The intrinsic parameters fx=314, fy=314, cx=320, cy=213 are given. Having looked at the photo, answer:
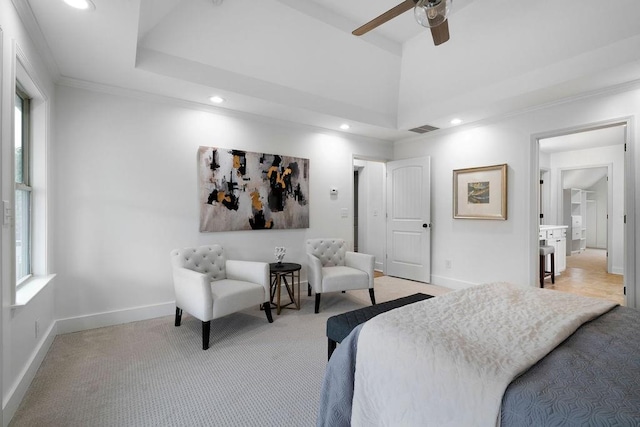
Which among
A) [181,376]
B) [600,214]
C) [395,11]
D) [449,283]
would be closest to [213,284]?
[181,376]

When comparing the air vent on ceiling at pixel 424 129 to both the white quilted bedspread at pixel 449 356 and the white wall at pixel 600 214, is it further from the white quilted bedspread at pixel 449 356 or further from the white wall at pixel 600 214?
the white wall at pixel 600 214

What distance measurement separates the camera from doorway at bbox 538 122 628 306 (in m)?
5.22

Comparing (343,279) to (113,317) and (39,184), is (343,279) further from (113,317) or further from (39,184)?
(39,184)

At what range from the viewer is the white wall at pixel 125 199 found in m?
2.98

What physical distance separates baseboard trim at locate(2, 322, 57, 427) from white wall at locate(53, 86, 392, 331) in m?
0.45

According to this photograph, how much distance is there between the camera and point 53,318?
2873 millimetres

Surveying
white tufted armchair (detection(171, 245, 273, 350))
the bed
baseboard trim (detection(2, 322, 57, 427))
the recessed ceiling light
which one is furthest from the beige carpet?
the recessed ceiling light

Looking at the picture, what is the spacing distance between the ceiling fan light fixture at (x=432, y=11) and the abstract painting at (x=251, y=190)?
99.8 inches

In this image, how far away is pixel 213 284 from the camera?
3180 millimetres

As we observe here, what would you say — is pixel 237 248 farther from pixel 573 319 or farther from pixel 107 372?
pixel 573 319

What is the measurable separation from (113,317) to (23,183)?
1.47m

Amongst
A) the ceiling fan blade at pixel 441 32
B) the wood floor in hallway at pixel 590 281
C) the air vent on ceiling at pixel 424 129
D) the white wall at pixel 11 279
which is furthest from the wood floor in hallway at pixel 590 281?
the white wall at pixel 11 279

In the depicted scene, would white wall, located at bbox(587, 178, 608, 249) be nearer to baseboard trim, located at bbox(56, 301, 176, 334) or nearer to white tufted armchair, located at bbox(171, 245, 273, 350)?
white tufted armchair, located at bbox(171, 245, 273, 350)

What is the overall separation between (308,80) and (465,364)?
341 centimetres
